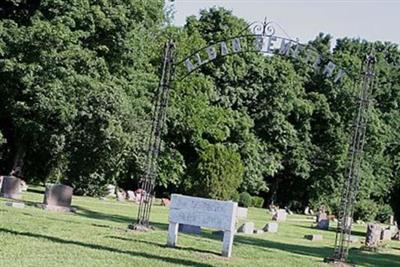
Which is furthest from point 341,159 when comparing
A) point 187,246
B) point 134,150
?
point 187,246

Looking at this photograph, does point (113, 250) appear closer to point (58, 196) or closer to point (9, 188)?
point (58, 196)

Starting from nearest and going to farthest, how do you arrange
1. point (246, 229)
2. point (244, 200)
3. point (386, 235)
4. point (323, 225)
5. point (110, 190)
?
point (246, 229)
point (386, 235)
point (323, 225)
point (110, 190)
point (244, 200)

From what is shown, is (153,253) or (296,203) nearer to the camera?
(153,253)

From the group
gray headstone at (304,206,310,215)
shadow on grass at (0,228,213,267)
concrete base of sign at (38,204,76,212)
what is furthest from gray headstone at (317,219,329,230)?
shadow on grass at (0,228,213,267)

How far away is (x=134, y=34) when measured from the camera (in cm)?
3494

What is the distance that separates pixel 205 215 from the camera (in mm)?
13305

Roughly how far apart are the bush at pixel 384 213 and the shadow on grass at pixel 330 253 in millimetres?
32648

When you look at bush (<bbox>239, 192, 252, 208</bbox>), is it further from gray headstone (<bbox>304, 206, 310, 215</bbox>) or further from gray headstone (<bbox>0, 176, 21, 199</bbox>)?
gray headstone (<bbox>0, 176, 21, 199</bbox>)

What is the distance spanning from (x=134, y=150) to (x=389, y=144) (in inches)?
1089

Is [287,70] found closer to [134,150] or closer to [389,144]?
[389,144]

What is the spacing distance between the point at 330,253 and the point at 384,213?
119 feet

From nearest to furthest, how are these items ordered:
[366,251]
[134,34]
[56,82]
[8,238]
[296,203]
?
[8,238] → [366,251] → [56,82] → [134,34] → [296,203]

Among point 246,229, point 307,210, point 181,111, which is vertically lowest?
point 246,229

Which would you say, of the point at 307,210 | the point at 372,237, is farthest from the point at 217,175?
the point at 307,210
